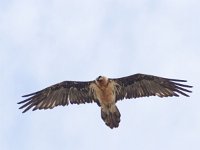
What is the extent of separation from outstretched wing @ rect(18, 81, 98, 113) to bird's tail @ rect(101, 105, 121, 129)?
131 centimetres

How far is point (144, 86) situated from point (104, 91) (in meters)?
1.78

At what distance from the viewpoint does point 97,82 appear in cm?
2767

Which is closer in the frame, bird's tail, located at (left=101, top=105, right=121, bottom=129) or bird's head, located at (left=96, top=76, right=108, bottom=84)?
bird's tail, located at (left=101, top=105, right=121, bottom=129)

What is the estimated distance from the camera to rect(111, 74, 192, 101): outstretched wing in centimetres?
2844

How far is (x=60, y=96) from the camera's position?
29.0 m

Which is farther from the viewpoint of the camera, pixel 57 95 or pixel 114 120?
pixel 57 95

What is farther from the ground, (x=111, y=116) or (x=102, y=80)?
(x=102, y=80)

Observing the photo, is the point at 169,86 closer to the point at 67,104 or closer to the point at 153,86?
the point at 153,86

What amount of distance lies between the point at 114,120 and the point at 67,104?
106 inches

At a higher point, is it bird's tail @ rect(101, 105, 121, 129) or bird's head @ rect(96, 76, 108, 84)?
bird's head @ rect(96, 76, 108, 84)

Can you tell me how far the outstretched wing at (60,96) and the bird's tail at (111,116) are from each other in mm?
1315

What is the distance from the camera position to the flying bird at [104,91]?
91.5 feet

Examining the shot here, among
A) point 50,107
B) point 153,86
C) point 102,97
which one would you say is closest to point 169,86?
point 153,86

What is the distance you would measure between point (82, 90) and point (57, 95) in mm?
1007
